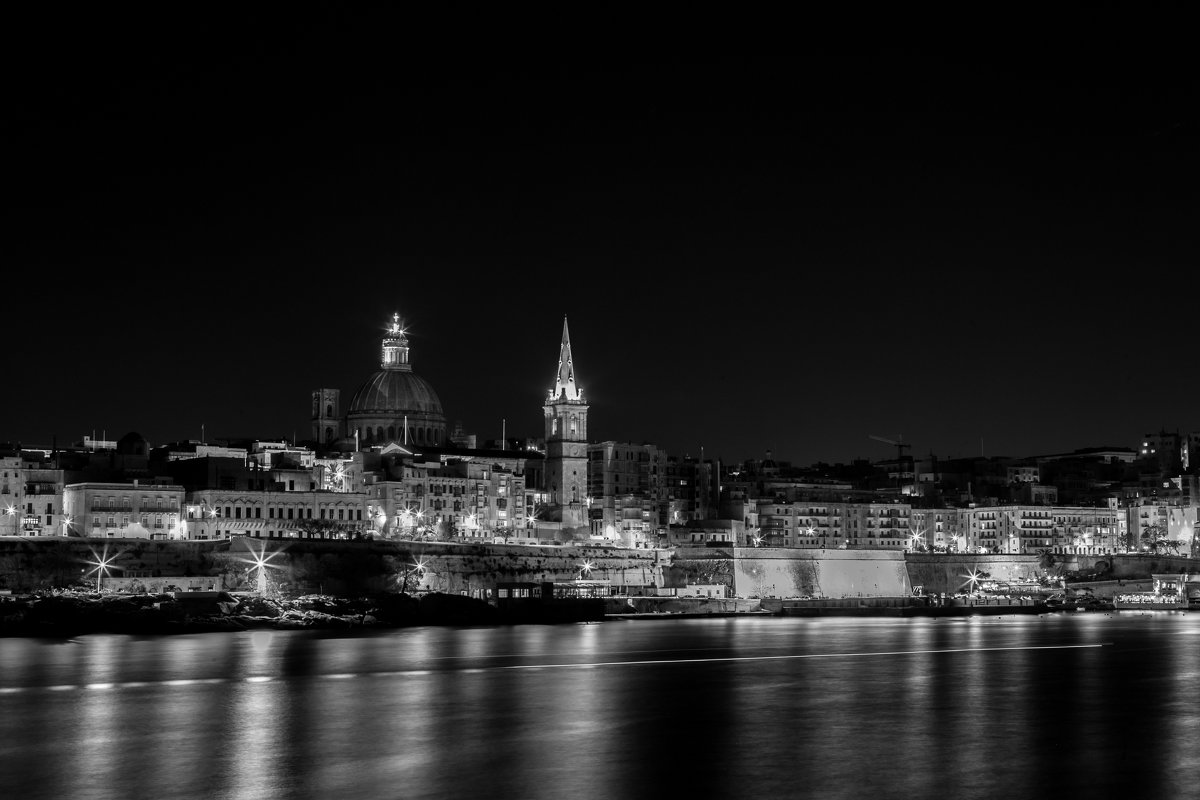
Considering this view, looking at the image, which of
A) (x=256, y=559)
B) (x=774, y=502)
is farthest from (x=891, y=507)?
(x=256, y=559)

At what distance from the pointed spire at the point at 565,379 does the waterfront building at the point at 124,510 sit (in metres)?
29.1

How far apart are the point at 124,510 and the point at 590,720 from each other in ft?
169

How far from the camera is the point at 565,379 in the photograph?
10200 cm

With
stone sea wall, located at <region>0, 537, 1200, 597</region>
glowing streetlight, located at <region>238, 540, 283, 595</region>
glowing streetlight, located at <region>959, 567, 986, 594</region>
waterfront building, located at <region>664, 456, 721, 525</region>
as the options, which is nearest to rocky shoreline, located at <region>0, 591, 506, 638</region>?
glowing streetlight, located at <region>238, 540, 283, 595</region>

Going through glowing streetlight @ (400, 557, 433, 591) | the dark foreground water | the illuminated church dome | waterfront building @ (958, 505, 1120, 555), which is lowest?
the dark foreground water

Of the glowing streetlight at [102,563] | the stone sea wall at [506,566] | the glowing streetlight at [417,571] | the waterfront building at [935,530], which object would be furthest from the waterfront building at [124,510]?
the waterfront building at [935,530]

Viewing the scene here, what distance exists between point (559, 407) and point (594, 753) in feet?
248

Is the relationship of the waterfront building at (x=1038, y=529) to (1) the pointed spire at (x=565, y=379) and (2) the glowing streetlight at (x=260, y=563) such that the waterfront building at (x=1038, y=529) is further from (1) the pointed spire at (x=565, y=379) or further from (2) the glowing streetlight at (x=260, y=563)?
(2) the glowing streetlight at (x=260, y=563)

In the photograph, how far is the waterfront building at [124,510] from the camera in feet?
248

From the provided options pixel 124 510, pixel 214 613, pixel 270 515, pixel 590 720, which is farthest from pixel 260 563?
pixel 590 720

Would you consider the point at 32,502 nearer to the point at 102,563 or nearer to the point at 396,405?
the point at 102,563

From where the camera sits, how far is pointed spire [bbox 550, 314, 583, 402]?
332 feet

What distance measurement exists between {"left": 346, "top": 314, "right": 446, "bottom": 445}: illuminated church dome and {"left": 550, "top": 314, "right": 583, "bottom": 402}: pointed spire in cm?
861

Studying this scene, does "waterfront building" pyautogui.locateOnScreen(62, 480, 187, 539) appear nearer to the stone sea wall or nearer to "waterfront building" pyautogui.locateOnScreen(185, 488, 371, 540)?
"waterfront building" pyautogui.locateOnScreen(185, 488, 371, 540)
